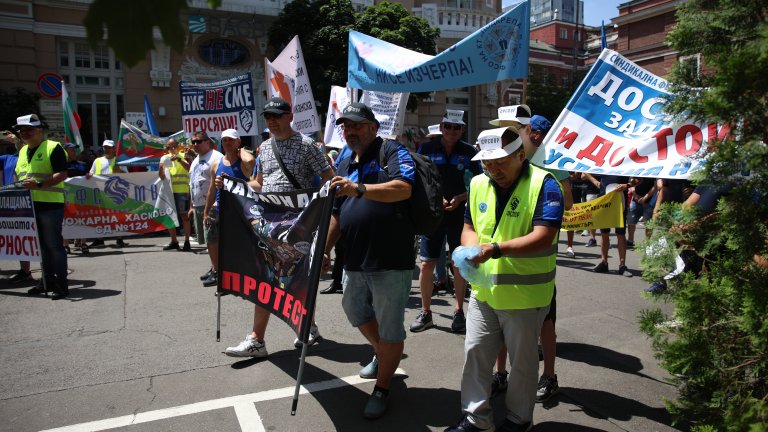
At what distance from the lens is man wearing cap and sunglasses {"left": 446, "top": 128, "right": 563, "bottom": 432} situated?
9.71ft

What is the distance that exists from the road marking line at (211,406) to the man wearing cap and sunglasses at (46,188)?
3.59m

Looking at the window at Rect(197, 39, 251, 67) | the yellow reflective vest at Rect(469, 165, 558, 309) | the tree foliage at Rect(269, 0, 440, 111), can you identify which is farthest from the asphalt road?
the window at Rect(197, 39, 251, 67)

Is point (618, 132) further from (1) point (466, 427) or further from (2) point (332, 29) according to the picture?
(2) point (332, 29)

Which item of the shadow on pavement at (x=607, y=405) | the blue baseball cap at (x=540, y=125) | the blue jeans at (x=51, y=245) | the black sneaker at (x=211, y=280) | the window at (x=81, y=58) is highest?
the window at (x=81, y=58)

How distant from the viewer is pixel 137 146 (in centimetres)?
1180

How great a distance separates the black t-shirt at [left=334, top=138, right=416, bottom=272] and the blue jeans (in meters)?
4.57

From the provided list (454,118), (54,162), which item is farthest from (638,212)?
(54,162)

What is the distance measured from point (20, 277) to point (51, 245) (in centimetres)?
134

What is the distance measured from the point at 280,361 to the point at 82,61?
60.0 ft

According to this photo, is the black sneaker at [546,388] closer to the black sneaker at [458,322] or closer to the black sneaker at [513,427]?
the black sneaker at [513,427]

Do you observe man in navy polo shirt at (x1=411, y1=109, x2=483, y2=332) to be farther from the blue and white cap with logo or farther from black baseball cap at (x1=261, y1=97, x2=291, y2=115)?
black baseball cap at (x1=261, y1=97, x2=291, y2=115)

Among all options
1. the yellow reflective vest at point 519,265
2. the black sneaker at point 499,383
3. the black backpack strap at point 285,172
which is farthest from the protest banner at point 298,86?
the yellow reflective vest at point 519,265

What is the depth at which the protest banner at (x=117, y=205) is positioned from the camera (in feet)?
30.6

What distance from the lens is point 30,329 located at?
5.25 metres
